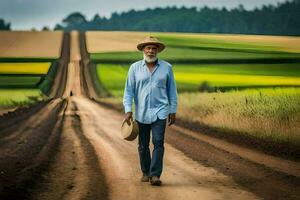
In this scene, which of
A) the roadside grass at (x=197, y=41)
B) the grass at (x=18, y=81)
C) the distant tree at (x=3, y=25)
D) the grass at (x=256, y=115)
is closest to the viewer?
the grass at (x=256, y=115)

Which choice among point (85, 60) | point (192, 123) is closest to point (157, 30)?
point (85, 60)

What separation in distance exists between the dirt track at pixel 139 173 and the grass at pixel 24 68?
22.3 metres

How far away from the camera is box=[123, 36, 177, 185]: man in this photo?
1063 centimetres

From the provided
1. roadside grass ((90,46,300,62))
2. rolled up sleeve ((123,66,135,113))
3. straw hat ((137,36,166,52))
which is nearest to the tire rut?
rolled up sleeve ((123,66,135,113))

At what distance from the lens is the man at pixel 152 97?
1063cm

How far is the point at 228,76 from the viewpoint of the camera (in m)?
36.8

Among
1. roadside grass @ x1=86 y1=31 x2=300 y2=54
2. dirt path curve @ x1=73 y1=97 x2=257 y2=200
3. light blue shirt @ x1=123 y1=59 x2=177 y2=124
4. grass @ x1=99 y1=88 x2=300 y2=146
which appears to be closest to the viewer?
dirt path curve @ x1=73 y1=97 x2=257 y2=200

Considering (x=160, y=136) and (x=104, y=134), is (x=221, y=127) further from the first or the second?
(x=160, y=136)

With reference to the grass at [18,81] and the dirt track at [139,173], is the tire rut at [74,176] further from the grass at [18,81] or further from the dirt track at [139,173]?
the grass at [18,81]

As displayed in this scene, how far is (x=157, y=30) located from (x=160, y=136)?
46.8m

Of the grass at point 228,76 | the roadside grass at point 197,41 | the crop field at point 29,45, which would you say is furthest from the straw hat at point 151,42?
the crop field at point 29,45

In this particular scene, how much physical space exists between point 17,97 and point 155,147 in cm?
2900

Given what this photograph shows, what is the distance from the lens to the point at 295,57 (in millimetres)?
28672

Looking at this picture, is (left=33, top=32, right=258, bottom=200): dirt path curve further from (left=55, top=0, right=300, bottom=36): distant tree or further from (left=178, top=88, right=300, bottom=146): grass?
(left=55, top=0, right=300, bottom=36): distant tree
